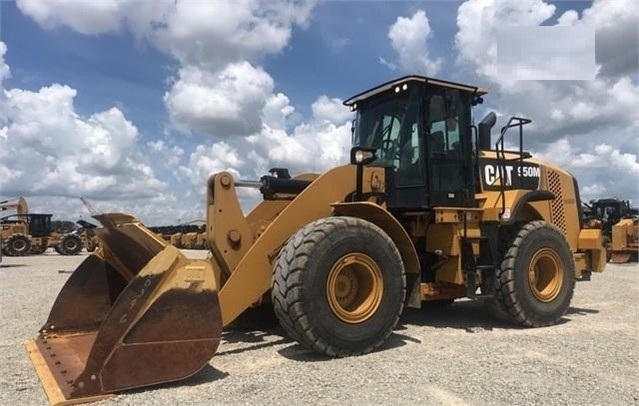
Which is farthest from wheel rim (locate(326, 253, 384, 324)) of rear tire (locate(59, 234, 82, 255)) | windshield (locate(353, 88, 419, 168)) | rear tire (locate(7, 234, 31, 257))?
rear tire (locate(59, 234, 82, 255))

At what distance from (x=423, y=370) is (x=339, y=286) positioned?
1.21 metres

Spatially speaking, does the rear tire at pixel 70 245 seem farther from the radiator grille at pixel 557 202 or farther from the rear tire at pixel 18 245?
the radiator grille at pixel 557 202

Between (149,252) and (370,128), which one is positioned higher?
(370,128)

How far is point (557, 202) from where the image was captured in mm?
8594

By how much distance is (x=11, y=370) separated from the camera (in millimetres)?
5215

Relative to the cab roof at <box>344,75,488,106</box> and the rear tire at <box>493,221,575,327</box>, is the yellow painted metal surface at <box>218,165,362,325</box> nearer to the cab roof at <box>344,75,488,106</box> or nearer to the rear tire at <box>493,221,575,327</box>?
the cab roof at <box>344,75,488,106</box>

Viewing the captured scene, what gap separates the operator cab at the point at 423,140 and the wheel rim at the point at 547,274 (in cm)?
122

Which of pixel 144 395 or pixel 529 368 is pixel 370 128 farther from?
pixel 144 395

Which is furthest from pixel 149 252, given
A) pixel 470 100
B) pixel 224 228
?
pixel 470 100

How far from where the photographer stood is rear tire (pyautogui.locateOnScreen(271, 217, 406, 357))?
519 centimetres

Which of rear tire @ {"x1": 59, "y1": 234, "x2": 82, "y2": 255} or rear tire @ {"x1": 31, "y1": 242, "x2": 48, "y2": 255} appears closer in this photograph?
rear tire @ {"x1": 59, "y1": 234, "x2": 82, "y2": 255}

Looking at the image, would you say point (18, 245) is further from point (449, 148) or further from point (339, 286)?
point (339, 286)

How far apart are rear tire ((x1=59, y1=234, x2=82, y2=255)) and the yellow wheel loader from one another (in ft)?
95.0

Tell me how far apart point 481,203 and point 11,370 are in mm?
5770
